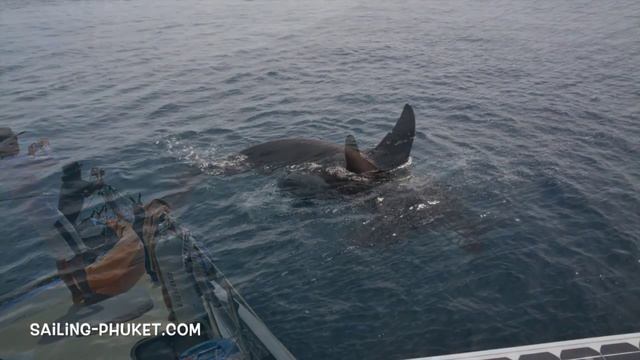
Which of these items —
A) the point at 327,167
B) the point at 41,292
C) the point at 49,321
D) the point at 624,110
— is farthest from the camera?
the point at 624,110

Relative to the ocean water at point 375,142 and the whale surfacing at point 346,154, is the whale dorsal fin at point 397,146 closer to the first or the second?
the whale surfacing at point 346,154

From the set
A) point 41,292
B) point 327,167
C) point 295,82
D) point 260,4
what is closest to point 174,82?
point 295,82

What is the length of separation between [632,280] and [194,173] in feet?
35.4

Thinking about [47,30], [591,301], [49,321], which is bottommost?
[591,301]

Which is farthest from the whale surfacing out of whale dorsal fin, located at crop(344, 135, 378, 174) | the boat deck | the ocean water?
the boat deck

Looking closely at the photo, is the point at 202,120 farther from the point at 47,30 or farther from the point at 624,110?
the point at 47,30

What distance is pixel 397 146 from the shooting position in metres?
14.6

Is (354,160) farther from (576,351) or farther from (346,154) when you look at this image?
(576,351)

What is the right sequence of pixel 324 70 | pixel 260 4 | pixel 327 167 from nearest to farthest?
pixel 327 167 → pixel 324 70 → pixel 260 4

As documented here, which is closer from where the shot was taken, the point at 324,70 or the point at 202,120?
the point at 202,120

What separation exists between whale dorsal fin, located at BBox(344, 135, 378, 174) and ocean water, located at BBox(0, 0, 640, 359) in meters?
0.90

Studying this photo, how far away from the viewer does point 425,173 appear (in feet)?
48.5

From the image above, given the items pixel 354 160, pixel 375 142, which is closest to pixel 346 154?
pixel 354 160

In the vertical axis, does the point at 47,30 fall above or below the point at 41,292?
above
